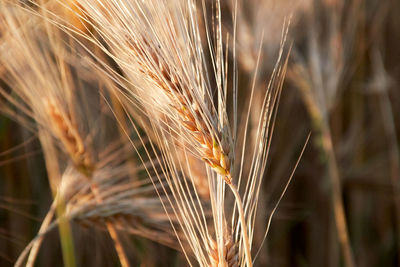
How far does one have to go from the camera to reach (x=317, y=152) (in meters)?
1.75

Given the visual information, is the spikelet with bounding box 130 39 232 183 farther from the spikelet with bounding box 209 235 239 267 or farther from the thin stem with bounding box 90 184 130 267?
the thin stem with bounding box 90 184 130 267

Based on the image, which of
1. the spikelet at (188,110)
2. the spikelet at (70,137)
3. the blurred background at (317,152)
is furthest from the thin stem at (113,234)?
the spikelet at (188,110)

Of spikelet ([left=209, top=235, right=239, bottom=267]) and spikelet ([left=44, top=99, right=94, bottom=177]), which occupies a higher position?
spikelet ([left=44, top=99, right=94, bottom=177])

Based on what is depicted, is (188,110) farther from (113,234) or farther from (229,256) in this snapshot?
(113,234)

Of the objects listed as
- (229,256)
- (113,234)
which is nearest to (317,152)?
(113,234)

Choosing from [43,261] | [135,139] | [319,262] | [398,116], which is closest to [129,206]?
[135,139]

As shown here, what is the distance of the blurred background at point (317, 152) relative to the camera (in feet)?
4.09

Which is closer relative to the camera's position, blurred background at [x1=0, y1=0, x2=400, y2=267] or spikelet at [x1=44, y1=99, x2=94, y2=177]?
spikelet at [x1=44, y1=99, x2=94, y2=177]

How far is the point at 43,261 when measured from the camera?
1.26 m

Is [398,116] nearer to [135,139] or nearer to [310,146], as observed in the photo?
[310,146]

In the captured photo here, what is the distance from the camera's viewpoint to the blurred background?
1.25m

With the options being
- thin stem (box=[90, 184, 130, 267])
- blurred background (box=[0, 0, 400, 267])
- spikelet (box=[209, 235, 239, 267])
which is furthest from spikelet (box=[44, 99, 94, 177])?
spikelet (box=[209, 235, 239, 267])

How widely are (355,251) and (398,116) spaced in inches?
22.5

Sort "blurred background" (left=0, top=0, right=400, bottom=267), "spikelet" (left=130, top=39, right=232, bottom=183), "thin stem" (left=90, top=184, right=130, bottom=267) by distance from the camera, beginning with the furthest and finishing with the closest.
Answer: "blurred background" (left=0, top=0, right=400, bottom=267) → "thin stem" (left=90, top=184, right=130, bottom=267) → "spikelet" (left=130, top=39, right=232, bottom=183)
